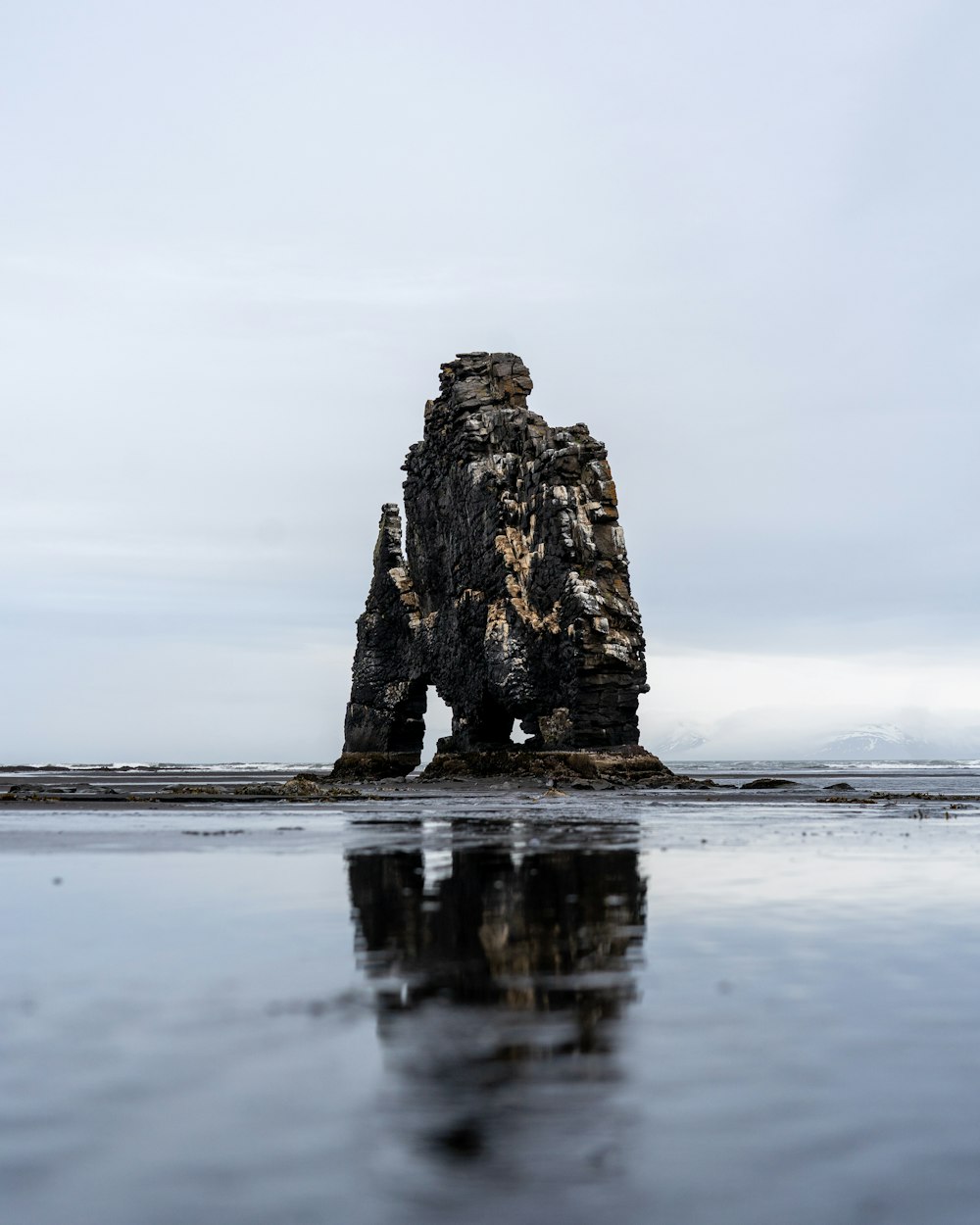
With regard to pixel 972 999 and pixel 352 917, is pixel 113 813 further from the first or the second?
pixel 972 999

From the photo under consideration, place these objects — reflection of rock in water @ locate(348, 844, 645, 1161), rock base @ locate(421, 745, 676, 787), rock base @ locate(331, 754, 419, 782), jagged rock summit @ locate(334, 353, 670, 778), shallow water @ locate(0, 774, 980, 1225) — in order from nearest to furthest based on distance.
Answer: shallow water @ locate(0, 774, 980, 1225) → reflection of rock in water @ locate(348, 844, 645, 1161) → rock base @ locate(421, 745, 676, 787) → jagged rock summit @ locate(334, 353, 670, 778) → rock base @ locate(331, 754, 419, 782)

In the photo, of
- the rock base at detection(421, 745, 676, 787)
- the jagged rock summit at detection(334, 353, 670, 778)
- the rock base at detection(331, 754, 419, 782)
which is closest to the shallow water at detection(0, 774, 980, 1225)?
the rock base at detection(421, 745, 676, 787)

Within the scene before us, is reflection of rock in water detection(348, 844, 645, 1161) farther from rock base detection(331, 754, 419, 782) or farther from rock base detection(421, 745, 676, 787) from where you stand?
rock base detection(331, 754, 419, 782)

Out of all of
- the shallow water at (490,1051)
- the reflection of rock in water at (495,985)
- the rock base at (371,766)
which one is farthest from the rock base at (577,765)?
the shallow water at (490,1051)

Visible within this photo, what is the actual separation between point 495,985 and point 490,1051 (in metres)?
1.98

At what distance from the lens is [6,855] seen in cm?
1939

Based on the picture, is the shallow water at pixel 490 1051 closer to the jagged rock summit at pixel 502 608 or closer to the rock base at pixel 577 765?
the rock base at pixel 577 765

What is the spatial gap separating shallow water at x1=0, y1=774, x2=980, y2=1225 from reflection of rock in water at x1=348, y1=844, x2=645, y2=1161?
32 millimetres

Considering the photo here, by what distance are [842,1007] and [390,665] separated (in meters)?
74.9

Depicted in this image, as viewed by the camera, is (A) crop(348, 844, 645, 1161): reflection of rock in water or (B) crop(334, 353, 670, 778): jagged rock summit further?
(B) crop(334, 353, 670, 778): jagged rock summit

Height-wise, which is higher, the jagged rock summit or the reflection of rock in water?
the jagged rock summit

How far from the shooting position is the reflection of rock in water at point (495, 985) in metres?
5.50

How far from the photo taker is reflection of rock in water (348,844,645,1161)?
5496 millimetres

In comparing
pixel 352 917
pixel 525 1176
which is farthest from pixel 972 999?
pixel 352 917
